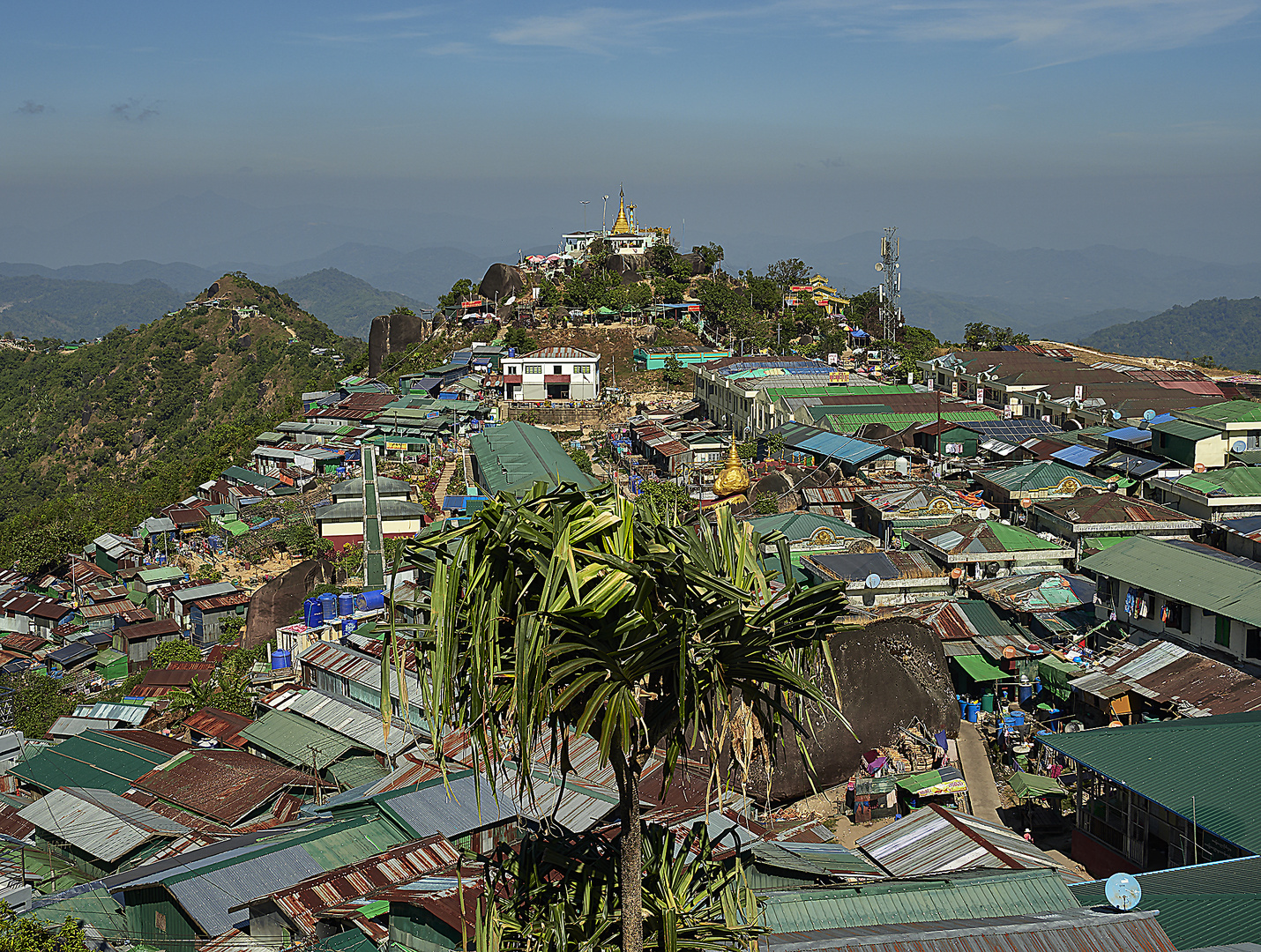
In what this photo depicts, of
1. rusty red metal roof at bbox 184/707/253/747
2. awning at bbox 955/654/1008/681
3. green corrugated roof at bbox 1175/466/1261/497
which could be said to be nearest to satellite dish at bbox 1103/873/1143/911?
awning at bbox 955/654/1008/681

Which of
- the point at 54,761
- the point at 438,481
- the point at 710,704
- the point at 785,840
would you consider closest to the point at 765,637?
the point at 710,704

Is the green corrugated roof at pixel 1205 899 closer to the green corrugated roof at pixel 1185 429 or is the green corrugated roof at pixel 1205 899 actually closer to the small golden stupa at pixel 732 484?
the green corrugated roof at pixel 1185 429

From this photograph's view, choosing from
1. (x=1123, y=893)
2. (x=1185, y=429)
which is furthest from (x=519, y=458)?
(x=1123, y=893)

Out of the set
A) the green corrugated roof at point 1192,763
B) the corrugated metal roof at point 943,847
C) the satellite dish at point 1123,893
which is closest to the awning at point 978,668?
the green corrugated roof at point 1192,763

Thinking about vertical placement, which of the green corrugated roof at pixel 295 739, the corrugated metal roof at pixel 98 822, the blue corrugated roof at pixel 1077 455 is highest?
the blue corrugated roof at pixel 1077 455

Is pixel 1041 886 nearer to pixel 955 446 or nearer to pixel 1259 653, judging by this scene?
pixel 1259 653

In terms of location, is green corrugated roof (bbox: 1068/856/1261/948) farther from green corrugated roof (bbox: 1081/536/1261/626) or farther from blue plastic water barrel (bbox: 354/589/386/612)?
blue plastic water barrel (bbox: 354/589/386/612)

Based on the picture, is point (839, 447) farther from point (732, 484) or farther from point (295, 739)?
point (295, 739)
